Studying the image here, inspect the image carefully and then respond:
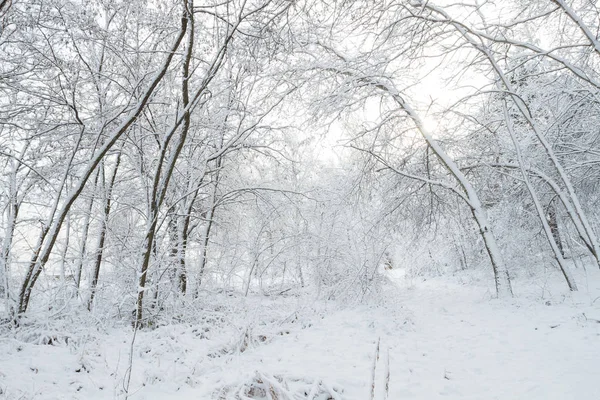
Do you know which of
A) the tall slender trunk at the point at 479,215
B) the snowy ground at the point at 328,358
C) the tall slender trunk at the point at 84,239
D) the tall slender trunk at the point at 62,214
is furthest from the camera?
the tall slender trunk at the point at 479,215

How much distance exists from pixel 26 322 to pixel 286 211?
780cm

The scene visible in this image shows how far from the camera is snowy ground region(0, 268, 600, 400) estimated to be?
10.1 feet

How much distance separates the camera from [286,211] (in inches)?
452

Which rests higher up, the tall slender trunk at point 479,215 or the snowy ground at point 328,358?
the tall slender trunk at point 479,215

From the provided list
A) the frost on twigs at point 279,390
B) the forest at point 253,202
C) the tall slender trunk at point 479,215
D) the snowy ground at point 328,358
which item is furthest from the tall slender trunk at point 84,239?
the tall slender trunk at point 479,215

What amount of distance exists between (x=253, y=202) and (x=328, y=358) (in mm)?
6973

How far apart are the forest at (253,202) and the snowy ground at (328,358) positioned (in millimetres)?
39

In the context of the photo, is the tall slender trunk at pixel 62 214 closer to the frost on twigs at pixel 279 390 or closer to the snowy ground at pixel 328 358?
the snowy ground at pixel 328 358

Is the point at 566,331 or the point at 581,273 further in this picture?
the point at 581,273

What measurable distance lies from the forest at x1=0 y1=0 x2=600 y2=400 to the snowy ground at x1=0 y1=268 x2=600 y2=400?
39 millimetres

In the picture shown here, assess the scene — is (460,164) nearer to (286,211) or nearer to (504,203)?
(504,203)

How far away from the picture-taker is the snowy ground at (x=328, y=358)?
3.08 m

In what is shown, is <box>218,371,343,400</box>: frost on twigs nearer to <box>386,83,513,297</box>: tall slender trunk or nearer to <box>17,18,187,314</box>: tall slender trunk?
<box>17,18,187,314</box>: tall slender trunk

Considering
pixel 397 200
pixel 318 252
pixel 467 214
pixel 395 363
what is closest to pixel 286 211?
pixel 318 252
